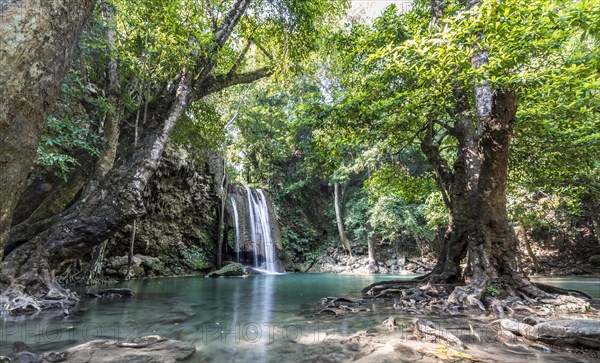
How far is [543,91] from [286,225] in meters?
19.1

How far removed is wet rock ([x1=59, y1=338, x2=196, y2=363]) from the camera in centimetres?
259

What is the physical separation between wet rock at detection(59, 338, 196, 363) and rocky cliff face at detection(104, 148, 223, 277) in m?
9.84

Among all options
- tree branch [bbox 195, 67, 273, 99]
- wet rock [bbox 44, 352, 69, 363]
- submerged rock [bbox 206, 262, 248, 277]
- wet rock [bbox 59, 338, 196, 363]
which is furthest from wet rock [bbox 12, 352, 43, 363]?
submerged rock [bbox 206, 262, 248, 277]

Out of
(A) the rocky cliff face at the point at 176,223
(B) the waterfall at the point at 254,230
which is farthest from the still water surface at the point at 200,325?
(B) the waterfall at the point at 254,230

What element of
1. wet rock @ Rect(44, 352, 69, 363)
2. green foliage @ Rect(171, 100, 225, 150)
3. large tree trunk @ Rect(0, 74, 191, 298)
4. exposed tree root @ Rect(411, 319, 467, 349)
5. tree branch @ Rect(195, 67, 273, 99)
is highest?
tree branch @ Rect(195, 67, 273, 99)

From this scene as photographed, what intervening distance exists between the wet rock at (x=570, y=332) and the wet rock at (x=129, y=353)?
140 inches

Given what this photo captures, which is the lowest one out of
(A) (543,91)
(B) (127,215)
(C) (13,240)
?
(C) (13,240)

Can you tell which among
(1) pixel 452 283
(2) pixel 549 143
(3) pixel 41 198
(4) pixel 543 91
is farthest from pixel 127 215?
(2) pixel 549 143

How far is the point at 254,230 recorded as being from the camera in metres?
18.8

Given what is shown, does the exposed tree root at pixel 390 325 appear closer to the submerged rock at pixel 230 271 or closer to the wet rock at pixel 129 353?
the wet rock at pixel 129 353

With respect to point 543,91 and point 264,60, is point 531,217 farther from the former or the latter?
point 264,60

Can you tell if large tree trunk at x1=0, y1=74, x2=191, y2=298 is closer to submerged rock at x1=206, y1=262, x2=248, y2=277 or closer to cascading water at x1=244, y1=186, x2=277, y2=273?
submerged rock at x1=206, y1=262, x2=248, y2=277

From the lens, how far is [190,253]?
15.9 m

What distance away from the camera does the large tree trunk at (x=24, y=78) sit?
1504 millimetres
